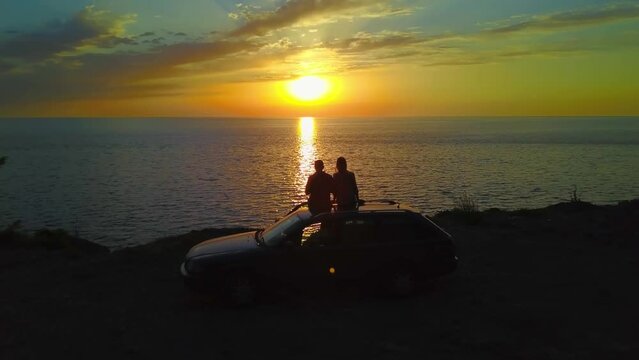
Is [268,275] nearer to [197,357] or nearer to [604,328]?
[197,357]

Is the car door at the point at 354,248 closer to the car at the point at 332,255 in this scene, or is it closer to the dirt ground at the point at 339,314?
the car at the point at 332,255

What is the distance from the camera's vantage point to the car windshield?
344 inches

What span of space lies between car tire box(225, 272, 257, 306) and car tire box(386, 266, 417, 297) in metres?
2.27

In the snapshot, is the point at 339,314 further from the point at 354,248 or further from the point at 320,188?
the point at 320,188

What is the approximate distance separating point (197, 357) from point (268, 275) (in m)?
2.03

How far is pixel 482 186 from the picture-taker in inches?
1683

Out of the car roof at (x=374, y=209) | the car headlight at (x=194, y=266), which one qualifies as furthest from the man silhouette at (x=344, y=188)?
the car headlight at (x=194, y=266)

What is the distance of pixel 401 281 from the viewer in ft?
29.2

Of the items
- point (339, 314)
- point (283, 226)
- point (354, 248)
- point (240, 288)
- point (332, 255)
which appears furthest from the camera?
point (283, 226)

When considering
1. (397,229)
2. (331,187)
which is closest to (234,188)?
(331,187)

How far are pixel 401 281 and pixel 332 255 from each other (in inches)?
51.1

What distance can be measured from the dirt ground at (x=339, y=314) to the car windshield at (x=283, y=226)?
Result: 1051 mm

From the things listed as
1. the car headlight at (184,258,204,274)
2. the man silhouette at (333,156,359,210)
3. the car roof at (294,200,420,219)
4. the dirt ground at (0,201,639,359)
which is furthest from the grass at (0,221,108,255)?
the car roof at (294,200,420,219)

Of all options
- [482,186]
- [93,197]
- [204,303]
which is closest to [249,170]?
[93,197]
